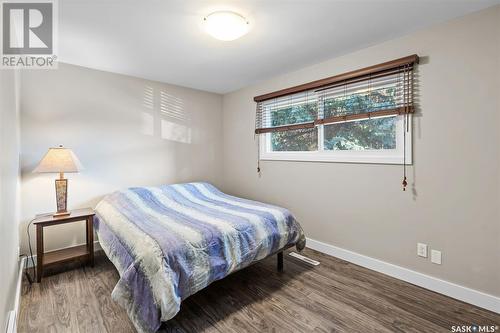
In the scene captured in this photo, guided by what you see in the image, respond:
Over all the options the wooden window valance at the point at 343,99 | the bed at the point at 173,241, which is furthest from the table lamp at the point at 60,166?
the wooden window valance at the point at 343,99

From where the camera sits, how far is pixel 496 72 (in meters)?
1.78

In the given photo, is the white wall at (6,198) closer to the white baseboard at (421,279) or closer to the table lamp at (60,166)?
the table lamp at (60,166)

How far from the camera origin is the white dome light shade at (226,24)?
1.81 m

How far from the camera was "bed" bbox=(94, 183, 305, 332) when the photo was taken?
59.4 inches

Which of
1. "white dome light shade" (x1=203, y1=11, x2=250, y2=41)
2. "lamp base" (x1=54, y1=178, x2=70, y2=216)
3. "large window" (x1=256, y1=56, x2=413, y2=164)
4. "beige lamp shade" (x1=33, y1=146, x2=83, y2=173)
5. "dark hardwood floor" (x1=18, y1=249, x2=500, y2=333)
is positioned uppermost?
"white dome light shade" (x1=203, y1=11, x2=250, y2=41)

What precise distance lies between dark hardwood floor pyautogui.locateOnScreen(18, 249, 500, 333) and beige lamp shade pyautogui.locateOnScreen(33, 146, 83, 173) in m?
1.06

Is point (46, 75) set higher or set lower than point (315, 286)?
higher

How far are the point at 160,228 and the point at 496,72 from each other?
9.34 ft

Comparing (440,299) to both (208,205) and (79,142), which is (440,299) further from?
(79,142)

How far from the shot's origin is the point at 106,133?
10.1 ft

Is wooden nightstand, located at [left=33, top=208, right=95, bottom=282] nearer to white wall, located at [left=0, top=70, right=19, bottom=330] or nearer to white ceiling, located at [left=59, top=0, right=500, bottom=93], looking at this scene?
white wall, located at [left=0, top=70, right=19, bottom=330]

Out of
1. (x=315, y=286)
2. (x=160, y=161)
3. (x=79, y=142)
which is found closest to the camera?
(x=315, y=286)

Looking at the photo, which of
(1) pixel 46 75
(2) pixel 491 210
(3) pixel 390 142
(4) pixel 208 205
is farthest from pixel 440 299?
(1) pixel 46 75

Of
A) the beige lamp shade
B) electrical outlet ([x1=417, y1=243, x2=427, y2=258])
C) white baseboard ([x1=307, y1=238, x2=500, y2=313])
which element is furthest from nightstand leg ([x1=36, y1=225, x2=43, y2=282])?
electrical outlet ([x1=417, y1=243, x2=427, y2=258])
